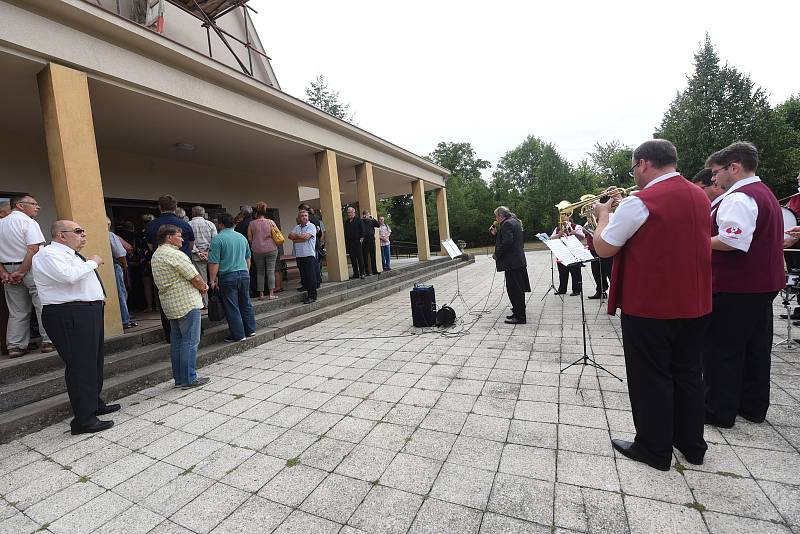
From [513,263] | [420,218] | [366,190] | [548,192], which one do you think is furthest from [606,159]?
[513,263]

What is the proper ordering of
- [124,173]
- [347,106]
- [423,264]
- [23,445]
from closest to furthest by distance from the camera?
[23,445], [124,173], [423,264], [347,106]

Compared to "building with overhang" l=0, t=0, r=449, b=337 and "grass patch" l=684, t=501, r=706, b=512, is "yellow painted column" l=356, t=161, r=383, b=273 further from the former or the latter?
"grass patch" l=684, t=501, r=706, b=512

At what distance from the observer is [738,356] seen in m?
2.37

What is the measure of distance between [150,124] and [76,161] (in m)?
2.40

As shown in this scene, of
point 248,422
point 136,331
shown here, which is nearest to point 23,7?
point 136,331

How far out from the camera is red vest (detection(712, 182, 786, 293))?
7.68 feet

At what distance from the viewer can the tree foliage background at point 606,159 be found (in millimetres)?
22359

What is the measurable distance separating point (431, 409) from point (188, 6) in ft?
32.3

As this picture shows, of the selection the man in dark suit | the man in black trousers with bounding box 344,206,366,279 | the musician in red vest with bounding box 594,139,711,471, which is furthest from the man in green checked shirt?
the man in black trousers with bounding box 344,206,366,279

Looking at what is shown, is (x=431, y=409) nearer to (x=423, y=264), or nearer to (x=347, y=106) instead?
(x=423, y=264)

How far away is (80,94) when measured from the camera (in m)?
4.25

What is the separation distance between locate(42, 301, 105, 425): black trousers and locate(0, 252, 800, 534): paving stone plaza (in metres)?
Answer: 0.29

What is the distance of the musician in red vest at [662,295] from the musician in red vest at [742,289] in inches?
22.7

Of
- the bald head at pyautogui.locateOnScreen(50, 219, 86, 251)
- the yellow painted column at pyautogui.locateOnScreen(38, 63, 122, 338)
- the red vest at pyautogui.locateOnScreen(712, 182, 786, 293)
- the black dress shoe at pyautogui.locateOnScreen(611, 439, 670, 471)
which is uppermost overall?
the yellow painted column at pyautogui.locateOnScreen(38, 63, 122, 338)
